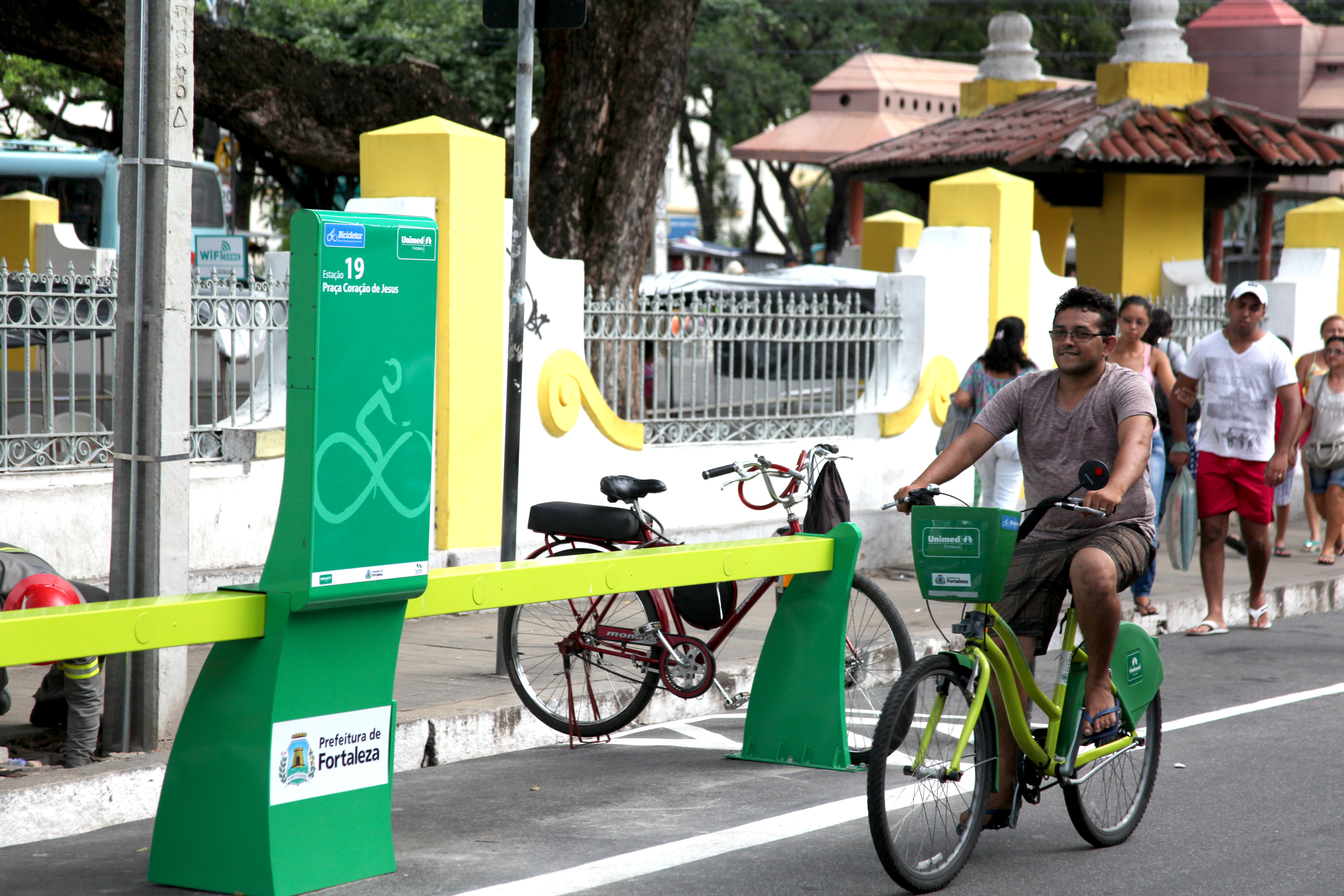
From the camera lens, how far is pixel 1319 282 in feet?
47.2

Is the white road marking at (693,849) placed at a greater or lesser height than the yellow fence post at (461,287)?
lesser

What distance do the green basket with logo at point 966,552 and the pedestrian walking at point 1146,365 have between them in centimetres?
408

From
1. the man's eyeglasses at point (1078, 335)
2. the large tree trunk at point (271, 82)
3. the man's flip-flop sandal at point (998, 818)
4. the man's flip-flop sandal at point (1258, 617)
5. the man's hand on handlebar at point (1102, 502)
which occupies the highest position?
the large tree trunk at point (271, 82)

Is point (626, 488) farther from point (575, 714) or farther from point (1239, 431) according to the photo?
point (1239, 431)

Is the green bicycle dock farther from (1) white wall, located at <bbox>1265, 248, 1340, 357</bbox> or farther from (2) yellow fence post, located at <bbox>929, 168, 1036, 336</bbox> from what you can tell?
(1) white wall, located at <bbox>1265, 248, 1340, 357</bbox>

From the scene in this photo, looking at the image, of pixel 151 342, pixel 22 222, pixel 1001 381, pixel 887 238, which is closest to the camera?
pixel 151 342

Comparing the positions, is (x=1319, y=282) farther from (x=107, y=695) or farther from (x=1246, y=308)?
(x=107, y=695)

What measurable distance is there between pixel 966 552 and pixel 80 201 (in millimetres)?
23233

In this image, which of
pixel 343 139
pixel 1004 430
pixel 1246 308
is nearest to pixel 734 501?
pixel 1246 308

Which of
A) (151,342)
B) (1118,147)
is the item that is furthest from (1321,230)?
(151,342)

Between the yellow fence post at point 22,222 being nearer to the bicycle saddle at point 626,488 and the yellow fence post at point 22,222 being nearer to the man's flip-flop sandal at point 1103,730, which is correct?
the bicycle saddle at point 626,488

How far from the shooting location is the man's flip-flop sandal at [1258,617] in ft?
29.9

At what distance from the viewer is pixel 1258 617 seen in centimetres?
912

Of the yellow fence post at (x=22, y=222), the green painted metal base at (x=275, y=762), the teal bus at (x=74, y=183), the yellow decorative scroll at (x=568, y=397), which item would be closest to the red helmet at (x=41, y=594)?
the green painted metal base at (x=275, y=762)
